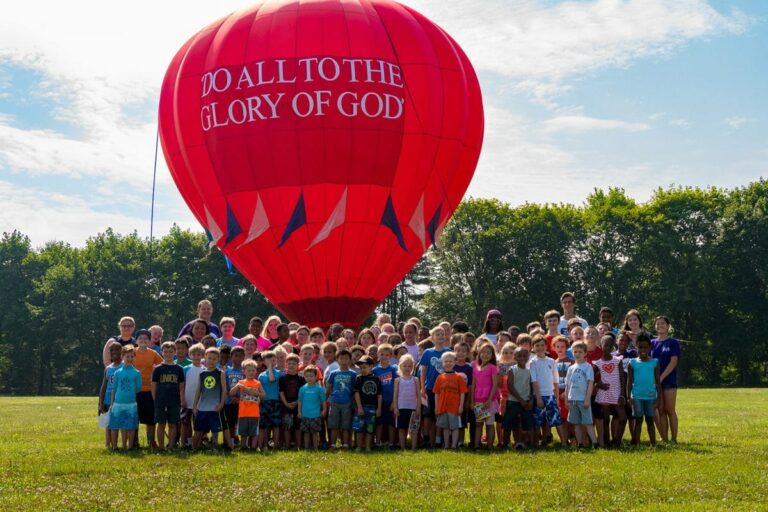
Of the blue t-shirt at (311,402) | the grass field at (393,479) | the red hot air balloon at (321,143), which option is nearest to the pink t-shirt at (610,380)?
the grass field at (393,479)

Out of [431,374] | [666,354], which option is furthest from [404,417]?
[666,354]

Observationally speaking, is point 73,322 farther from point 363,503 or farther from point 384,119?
point 363,503

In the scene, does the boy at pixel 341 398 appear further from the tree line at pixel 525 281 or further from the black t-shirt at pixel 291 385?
the tree line at pixel 525 281

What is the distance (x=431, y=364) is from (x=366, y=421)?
1.15 m

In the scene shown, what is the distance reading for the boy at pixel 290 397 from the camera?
12320 millimetres

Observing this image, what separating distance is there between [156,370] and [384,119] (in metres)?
8.06

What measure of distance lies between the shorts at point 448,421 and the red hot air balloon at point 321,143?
23.4 feet

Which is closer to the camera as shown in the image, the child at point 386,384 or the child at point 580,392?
the child at point 580,392

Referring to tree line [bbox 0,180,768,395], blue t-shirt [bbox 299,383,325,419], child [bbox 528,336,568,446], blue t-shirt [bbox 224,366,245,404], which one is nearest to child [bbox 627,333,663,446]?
child [bbox 528,336,568,446]

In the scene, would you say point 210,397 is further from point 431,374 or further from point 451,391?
point 451,391

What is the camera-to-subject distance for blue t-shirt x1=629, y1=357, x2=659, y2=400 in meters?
12.2

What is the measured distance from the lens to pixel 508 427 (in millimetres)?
12023

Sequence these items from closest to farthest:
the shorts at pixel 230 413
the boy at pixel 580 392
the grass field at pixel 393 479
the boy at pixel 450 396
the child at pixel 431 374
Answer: the grass field at pixel 393 479
the boy at pixel 580 392
the boy at pixel 450 396
the child at pixel 431 374
the shorts at pixel 230 413

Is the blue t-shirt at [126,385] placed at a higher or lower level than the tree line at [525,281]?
lower
